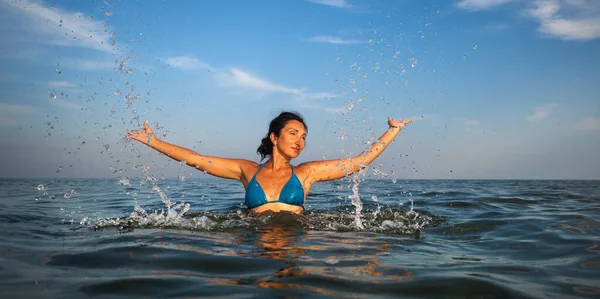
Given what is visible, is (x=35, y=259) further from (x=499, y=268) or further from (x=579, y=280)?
(x=579, y=280)

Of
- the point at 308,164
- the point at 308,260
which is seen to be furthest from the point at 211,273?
the point at 308,164

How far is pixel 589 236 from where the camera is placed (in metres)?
5.50

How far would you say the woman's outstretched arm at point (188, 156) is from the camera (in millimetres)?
6820

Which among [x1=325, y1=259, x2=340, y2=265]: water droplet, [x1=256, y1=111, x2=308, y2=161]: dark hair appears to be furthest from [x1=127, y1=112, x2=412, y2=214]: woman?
[x1=325, y1=259, x2=340, y2=265]: water droplet

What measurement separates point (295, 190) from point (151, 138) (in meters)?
2.43

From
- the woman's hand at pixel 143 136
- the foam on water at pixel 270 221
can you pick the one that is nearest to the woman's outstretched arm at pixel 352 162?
the foam on water at pixel 270 221

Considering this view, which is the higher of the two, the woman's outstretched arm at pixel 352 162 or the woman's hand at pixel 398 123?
the woman's hand at pixel 398 123

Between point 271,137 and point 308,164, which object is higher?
point 271,137

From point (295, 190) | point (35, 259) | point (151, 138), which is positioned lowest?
point (35, 259)

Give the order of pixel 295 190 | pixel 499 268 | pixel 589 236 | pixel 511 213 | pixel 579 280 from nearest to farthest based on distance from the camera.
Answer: pixel 579 280 < pixel 499 268 < pixel 589 236 < pixel 295 190 < pixel 511 213

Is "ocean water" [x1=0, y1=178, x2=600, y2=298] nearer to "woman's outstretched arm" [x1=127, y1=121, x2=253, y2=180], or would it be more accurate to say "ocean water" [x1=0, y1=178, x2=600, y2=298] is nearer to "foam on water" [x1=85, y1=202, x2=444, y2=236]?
"foam on water" [x1=85, y1=202, x2=444, y2=236]

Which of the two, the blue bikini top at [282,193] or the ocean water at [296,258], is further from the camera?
the blue bikini top at [282,193]

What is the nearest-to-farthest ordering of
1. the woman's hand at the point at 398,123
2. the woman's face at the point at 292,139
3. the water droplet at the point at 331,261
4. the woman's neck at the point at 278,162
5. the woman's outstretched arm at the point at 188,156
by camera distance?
the water droplet at the point at 331,261 < the woman's outstretched arm at the point at 188,156 < the woman's face at the point at 292,139 < the woman's neck at the point at 278,162 < the woman's hand at the point at 398,123

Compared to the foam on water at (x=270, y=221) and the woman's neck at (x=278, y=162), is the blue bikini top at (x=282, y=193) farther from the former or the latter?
the woman's neck at (x=278, y=162)
